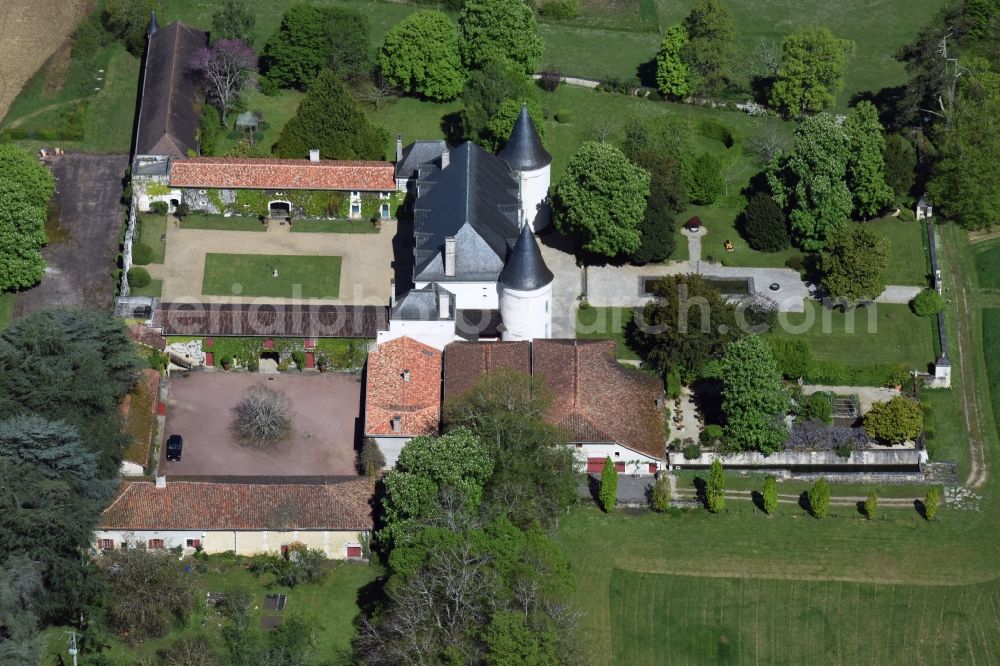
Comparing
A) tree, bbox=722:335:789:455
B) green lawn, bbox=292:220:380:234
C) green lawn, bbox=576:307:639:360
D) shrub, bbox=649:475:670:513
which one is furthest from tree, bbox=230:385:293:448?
tree, bbox=722:335:789:455

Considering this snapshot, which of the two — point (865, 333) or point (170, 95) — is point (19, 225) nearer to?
point (170, 95)

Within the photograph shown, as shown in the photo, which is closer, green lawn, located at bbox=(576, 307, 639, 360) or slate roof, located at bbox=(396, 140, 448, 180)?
green lawn, located at bbox=(576, 307, 639, 360)

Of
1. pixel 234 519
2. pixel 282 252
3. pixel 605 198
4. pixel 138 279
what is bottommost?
pixel 234 519

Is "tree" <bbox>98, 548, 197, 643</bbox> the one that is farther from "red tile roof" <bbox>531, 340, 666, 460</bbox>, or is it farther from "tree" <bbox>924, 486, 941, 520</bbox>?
"tree" <bbox>924, 486, 941, 520</bbox>

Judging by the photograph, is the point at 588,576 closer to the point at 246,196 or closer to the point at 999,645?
the point at 999,645

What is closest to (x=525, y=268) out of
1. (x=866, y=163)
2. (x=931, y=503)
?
(x=931, y=503)

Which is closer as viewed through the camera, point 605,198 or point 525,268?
point 525,268

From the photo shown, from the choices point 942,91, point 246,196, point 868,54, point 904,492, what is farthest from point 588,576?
point 868,54
